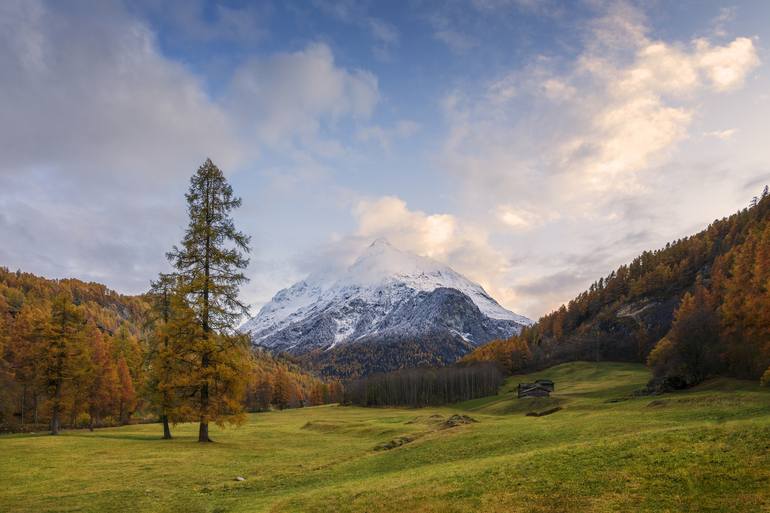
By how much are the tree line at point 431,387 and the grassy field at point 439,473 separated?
10581cm

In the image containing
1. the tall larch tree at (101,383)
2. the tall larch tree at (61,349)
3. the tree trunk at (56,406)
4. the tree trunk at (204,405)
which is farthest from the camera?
the tall larch tree at (101,383)

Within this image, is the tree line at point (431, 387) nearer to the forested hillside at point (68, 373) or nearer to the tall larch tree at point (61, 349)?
the forested hillside at point (68, 373)

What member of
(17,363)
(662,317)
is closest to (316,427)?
(17,363)

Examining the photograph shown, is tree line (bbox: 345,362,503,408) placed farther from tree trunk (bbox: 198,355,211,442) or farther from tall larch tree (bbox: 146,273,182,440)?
tree trunk (bbox: 198,355,211,442)

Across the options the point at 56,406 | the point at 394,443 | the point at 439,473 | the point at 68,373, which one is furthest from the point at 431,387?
the point at 439,473

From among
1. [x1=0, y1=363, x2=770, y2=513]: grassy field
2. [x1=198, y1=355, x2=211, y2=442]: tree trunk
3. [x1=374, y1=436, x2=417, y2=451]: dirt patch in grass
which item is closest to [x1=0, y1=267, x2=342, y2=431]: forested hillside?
[x1=198, y1=355, x2=211, y2=442]: tree trunk

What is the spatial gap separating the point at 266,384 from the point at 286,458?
446 ft

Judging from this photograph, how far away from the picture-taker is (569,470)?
18906 millimetres

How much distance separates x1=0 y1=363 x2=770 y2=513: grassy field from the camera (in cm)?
1580

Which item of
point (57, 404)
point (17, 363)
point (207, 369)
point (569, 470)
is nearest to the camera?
point (569, 470)

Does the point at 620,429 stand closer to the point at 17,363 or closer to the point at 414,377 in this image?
the point at 17,363

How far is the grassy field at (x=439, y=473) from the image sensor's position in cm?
1580

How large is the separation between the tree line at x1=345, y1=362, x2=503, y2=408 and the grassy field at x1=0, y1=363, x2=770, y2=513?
4166 inches

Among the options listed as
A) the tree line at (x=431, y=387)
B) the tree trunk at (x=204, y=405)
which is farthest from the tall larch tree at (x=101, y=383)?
the tree line at (x=431, y=387)
